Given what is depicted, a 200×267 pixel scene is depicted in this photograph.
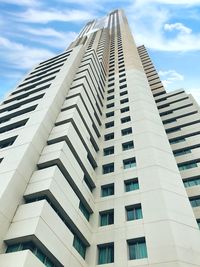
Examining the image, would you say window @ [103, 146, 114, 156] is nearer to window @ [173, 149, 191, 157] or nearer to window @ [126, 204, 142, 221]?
window @ [173, 149, 191, 157]

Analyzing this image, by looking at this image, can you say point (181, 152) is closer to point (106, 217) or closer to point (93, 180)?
point (93, 180)

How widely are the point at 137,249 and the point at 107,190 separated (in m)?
6.92

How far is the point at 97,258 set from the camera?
18.1m

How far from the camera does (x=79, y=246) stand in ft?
60.4

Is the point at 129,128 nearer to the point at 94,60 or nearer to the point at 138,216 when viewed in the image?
the point at 138,216

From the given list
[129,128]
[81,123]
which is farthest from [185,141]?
[81,123]

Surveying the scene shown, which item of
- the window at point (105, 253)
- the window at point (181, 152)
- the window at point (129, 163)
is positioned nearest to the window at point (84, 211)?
the window at point (105, 253)

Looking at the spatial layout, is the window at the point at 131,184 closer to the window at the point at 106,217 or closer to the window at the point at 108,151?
the window at the point at 106,217

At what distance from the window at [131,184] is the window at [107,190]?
4.45ft

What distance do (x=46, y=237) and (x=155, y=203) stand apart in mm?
8208

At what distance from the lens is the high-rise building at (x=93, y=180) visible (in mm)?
15594

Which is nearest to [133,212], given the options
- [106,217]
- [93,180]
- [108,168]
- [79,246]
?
[106,217]

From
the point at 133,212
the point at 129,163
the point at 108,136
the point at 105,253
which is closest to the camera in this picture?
the point at 105,253

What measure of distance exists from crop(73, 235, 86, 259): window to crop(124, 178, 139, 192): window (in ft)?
19.2
